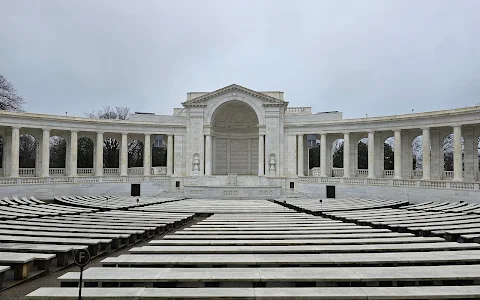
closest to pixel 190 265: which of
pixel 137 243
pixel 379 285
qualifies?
pixel 379 285

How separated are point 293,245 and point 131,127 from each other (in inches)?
1641

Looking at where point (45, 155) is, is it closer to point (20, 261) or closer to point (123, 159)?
point (123, 159)

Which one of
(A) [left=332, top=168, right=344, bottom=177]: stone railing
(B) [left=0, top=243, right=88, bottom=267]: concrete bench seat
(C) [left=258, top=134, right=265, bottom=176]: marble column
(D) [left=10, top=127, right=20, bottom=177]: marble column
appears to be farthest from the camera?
(A) [left=332, top=168, right=344, bottom=177]: stone railing

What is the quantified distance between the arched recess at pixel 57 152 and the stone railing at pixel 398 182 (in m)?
52.0

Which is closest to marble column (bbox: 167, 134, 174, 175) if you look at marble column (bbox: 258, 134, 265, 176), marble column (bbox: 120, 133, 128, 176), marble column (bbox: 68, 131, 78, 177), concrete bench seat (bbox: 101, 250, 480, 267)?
marble column (bbox: 120, 133, 128, 176)

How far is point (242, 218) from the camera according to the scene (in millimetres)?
21094

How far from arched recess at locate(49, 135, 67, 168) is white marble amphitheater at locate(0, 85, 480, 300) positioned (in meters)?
23.3

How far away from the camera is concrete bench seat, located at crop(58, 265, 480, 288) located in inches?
314

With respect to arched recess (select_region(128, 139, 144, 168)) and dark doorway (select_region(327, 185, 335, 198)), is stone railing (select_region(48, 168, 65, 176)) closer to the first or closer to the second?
arched recess (select_region(128, 139, 144, 168))

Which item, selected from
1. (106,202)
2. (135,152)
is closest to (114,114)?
(135,152)

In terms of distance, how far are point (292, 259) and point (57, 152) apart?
258 ft

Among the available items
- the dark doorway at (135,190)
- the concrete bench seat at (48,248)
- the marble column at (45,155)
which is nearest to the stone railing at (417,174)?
the dark doorway at (135,190)

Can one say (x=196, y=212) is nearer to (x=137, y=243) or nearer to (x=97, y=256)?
(x=137, y=243)

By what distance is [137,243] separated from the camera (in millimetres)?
16188
